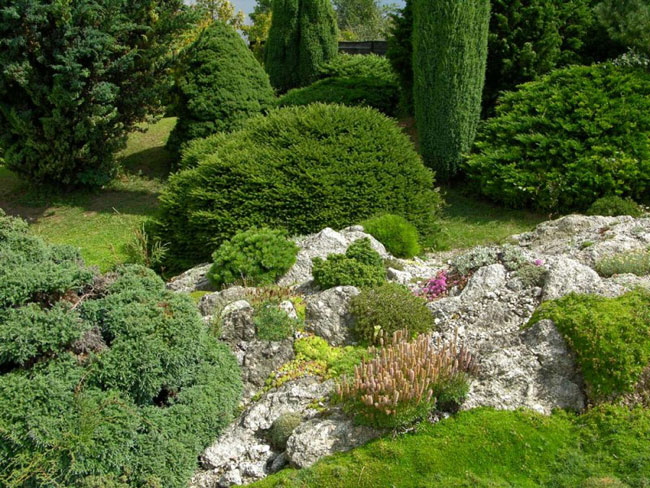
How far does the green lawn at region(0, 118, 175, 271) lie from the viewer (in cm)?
1073

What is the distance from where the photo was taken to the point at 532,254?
6.61 m

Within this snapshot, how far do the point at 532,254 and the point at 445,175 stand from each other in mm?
5396

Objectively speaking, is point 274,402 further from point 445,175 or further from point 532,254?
point 445,175

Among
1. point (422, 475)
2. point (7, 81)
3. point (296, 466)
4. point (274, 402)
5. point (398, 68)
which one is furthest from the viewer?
point (398, 68)

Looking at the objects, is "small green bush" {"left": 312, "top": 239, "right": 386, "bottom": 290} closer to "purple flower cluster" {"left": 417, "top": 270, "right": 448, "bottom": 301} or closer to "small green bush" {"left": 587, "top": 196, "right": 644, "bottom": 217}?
"purple flower cluster" {"left": 417, "top": 270, "right": 448, "bottom": 301}

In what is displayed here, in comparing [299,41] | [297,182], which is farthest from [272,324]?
[299,41]

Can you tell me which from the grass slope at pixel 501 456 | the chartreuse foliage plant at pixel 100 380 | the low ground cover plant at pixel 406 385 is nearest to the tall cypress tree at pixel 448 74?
the low ground cover plant at pixel 406 385

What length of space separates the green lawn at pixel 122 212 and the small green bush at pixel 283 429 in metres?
4.81

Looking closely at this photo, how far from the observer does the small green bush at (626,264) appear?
19.2ft

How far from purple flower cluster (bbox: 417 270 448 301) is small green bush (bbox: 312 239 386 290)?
0.46 m

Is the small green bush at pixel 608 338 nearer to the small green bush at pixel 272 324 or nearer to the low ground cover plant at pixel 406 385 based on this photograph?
the low ground cover plant at pixel 406 385

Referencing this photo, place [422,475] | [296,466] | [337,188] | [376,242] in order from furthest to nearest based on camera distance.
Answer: [337,188] < [376,242] < [296,466] < [422,475]

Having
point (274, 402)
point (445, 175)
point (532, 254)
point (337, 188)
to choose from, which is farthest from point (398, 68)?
point (274, 402)

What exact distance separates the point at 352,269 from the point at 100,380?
295cm
